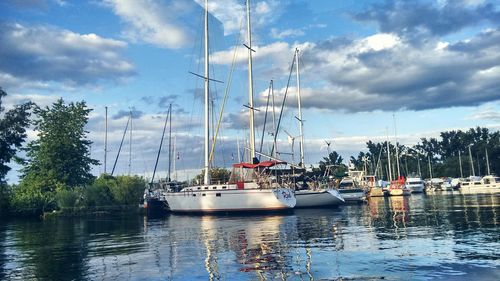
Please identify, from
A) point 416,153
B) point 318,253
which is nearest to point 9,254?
point 318,253

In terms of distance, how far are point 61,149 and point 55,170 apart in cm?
370

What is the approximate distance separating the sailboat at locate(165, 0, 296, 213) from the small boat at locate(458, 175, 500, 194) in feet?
252

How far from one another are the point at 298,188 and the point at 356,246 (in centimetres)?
4368

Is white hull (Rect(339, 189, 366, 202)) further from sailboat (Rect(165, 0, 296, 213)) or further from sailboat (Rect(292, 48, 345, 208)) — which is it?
sailboat (Rect(165, 0, 296, 213))

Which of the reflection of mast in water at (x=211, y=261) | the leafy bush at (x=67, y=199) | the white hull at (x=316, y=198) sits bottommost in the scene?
the reflection of mast in water at (x=211, y=261)

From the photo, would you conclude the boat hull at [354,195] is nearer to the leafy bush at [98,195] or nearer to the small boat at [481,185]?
the leafy bush at [98,195]

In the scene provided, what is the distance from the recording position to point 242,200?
172 ft

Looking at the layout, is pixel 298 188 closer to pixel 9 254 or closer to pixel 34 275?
pixel 9 254

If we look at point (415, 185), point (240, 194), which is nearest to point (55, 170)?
point (240, 194)

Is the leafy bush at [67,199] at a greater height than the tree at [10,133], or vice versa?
the tree at [10,133]

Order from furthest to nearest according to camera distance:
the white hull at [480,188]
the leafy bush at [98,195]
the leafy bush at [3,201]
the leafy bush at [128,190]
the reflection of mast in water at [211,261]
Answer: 1. the white hull at [480,188]
2. the leafy bush at [128,190]
3. the leafy bush at [98,195]
4. the leafy bush at [3,201]
5. the reflection of mast in water at [211,261]

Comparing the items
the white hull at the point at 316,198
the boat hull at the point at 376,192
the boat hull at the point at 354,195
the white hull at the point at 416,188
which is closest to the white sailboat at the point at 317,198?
the white hull at the point at 316,198

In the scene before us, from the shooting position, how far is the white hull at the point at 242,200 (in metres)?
51.7

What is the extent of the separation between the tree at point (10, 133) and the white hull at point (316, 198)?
43782mm
